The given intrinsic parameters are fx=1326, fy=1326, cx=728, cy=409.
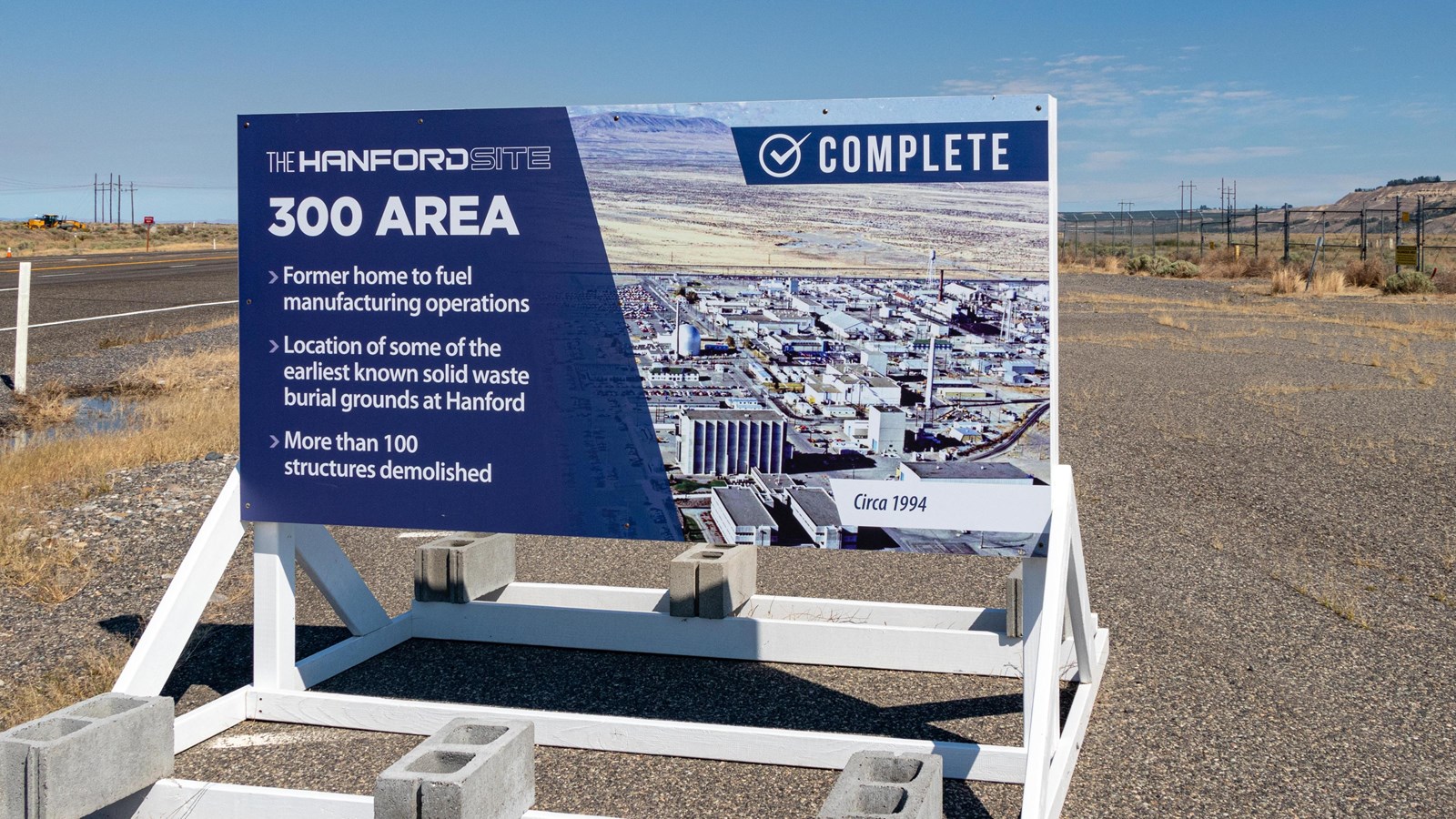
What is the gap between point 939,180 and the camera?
4.31 metres

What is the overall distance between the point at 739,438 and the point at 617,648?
1925mm

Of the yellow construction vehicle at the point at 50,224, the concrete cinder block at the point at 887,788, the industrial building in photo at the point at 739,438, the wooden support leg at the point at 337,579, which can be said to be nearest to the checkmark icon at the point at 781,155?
the industrial building in photo at the point at 739,438

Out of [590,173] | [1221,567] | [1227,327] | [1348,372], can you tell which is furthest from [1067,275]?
[590,173]

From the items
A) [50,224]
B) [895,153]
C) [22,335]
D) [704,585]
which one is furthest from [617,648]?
[50,224]

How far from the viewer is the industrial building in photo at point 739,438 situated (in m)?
4.60

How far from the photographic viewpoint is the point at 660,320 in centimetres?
466

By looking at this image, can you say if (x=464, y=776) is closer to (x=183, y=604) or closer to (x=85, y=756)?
(x=85, y=756)

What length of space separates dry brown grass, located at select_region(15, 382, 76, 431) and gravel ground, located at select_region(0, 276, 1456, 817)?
3.88 meters

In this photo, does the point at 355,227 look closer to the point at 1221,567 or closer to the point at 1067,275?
the point at 1221,567

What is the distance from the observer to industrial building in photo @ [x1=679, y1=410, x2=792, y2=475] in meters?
4.60

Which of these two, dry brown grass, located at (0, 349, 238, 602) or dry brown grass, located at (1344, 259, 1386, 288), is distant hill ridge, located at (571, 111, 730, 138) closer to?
dry brown grass, located at (0, 349, 238, 602)

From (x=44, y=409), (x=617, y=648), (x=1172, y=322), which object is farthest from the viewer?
(x=1172, y=322)

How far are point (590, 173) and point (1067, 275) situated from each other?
4745 cm
